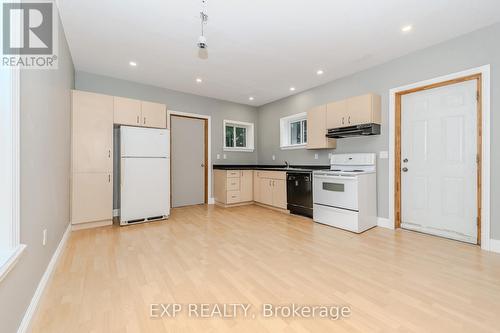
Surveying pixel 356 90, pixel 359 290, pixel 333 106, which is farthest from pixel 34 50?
pixel 356 90

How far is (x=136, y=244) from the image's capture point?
2752 millimetres

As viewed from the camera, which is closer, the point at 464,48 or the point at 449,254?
the point at 449,254

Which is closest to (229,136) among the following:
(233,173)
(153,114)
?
(233,173)

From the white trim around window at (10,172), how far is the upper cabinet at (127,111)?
250 centimetres

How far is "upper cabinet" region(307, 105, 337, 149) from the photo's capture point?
412 centimetres

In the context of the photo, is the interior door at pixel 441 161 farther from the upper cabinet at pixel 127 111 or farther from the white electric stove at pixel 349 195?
the upper cabinet at pixel 127 111

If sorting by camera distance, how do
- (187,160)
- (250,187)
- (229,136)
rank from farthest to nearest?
(229,136) → (250,187) → (187,160)

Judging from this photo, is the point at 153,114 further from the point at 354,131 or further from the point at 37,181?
the point at 354,131

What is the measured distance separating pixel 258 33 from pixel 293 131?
118 inches

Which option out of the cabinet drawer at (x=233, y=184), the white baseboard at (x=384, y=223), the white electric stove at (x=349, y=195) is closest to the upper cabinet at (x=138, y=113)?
the cabinet drawer at (x=233, y=184)

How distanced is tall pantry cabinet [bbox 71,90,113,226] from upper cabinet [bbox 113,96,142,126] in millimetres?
89

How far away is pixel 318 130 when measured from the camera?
4.23 metres

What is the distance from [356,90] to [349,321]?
3.66 m

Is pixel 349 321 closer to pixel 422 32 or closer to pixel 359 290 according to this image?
pixel 359 290
